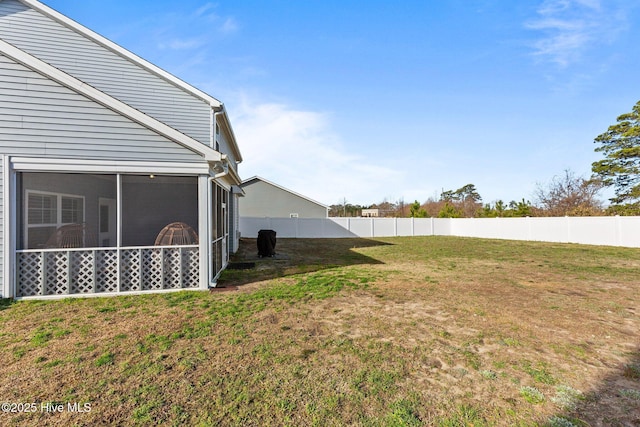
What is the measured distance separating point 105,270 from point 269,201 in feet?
63.2

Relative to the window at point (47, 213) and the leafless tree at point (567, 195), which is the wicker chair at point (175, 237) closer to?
the window at point (47, 213)

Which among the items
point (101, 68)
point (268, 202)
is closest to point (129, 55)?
point (101, 68)

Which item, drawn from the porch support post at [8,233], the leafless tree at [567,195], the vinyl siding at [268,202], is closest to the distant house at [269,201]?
the vinyl siding at [268,202]

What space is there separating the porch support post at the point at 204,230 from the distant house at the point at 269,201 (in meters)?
18.1

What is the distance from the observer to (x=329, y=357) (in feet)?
11.4

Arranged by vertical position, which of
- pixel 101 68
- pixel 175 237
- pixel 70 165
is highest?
pixel 101 68

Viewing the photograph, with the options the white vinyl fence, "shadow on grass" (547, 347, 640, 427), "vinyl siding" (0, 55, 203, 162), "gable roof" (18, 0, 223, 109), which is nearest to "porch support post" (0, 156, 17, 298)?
"vinyl siding" (0, 55, 203, 162)

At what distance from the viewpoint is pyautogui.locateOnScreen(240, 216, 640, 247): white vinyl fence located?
16.7 meters

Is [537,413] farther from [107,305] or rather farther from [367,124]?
[367,124]

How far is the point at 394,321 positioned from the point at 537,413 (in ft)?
7.68

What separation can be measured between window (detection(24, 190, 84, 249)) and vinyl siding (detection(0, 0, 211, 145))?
12.5 ft

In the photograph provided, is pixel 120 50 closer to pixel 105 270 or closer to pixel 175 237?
pixel 175 237

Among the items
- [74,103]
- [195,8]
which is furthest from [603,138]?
[74,103]

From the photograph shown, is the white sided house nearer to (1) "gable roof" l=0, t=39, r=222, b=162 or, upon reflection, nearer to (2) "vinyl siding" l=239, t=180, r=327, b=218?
(1) "gable roof" l=0, t=39, r=222, b=162
